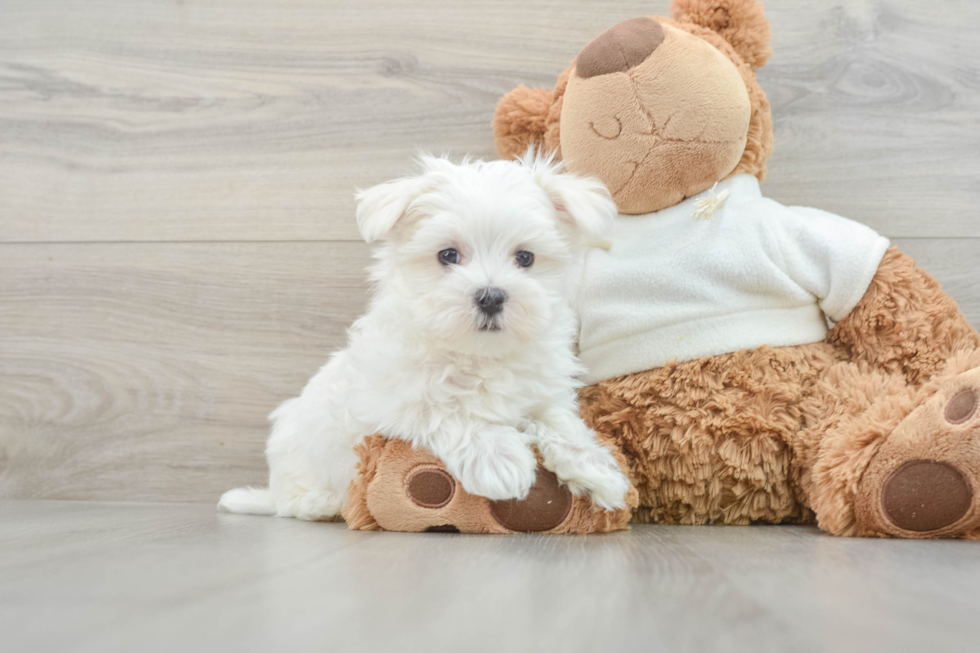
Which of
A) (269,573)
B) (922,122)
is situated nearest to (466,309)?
(269,573)

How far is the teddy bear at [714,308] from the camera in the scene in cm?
109

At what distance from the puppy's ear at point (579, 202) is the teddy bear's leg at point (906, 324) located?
17.6 inches

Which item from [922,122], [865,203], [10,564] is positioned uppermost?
[922,122]

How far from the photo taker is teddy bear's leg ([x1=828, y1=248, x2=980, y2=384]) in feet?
3.66

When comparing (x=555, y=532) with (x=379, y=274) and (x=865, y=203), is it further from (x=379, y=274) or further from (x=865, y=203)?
(x=865, y=203)

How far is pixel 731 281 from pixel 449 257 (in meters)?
0.46

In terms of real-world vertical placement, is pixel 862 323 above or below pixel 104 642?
above

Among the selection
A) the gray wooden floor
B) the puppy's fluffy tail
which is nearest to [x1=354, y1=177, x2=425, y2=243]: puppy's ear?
the gray wooden floor

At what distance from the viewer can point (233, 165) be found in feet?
5.14

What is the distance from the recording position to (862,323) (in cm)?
114

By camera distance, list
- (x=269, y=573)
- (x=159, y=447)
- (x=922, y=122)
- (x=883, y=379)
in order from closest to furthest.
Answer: (x=269, y=573) → (x=883, y=379) → (x=922, y=122) → (x=159, y=447)

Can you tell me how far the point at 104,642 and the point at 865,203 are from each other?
4.83ft

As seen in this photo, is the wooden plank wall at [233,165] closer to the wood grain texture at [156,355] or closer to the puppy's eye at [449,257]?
the wood grain texture at [156,355]

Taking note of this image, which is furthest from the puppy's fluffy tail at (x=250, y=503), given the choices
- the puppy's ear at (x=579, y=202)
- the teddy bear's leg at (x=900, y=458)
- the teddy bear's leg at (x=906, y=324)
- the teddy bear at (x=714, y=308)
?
the teddy bear's leg at (x=906, y=324)
